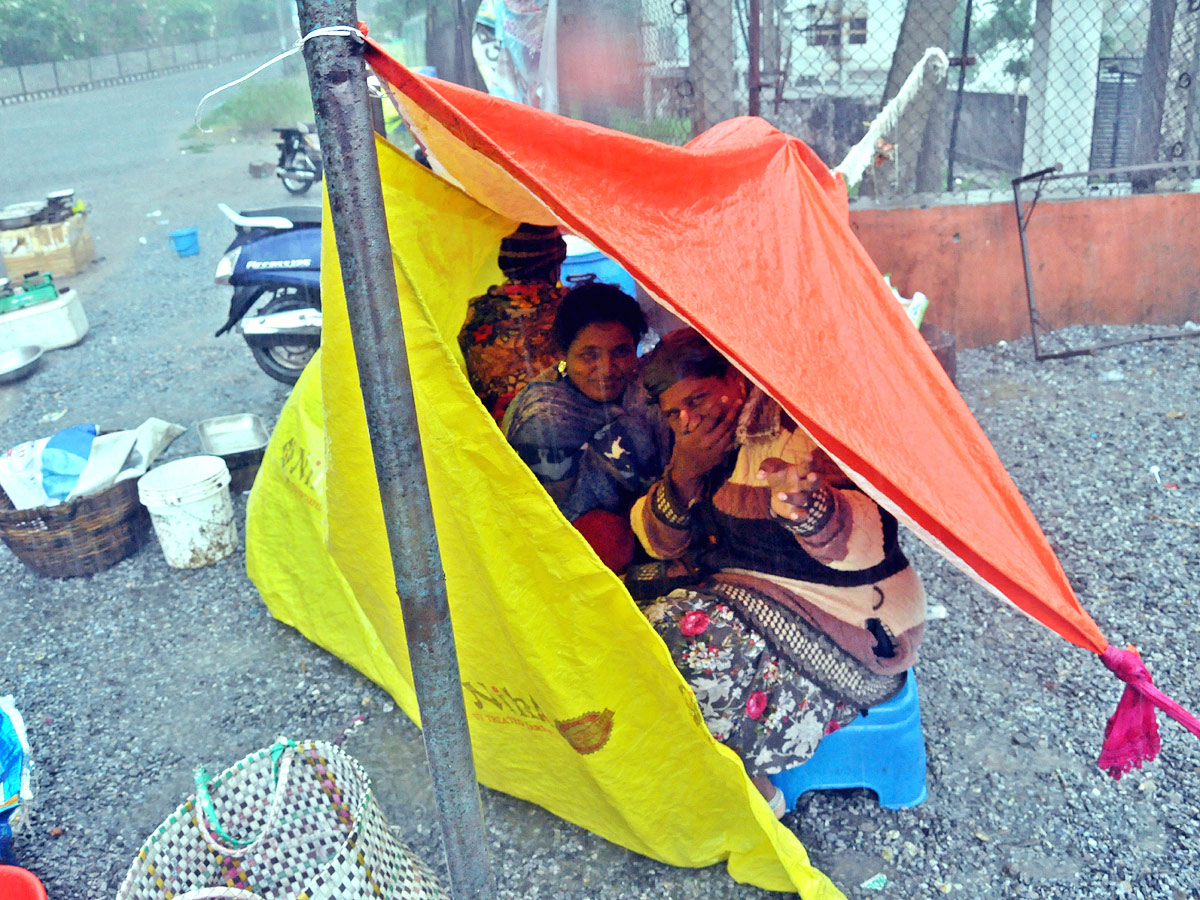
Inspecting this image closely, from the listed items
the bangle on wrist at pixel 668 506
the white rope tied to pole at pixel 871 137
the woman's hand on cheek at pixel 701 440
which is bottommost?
the bangle on wrist at pixel 668 506

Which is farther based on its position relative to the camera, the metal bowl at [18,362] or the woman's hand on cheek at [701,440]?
the metal bowl at [18,362]

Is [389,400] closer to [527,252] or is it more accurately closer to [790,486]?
[790,486]

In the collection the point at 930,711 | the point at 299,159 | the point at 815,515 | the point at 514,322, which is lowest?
the point at 930,711

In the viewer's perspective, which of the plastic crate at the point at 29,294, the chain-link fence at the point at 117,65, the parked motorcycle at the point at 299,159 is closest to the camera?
the plastic crate at the point at 29,294

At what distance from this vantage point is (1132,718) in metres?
1.70

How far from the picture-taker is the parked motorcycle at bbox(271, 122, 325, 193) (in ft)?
33.2

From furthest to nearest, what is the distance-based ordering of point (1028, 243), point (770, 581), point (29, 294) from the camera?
1. point (29, 294)
2. point (1028, 243)
3. point (770, 581)

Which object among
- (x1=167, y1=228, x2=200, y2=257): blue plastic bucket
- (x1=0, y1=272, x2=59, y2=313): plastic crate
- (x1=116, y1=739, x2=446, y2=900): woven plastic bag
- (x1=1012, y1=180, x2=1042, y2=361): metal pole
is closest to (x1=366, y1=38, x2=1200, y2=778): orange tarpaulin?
(x1=116, y1=739, x2=446, y2=900): woven plastic bag

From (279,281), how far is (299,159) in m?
5.81

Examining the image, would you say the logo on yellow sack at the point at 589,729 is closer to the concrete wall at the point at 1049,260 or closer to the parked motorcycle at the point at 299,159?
the concrete wall at the point at 1049,260

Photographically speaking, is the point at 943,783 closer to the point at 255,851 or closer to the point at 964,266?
the point at 255,851

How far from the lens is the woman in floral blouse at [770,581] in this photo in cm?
214

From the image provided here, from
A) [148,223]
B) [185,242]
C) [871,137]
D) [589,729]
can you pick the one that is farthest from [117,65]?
[589,729]

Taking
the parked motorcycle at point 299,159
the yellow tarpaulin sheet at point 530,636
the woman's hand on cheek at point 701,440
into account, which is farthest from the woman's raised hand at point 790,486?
the parked motorcycle at point 299,159
